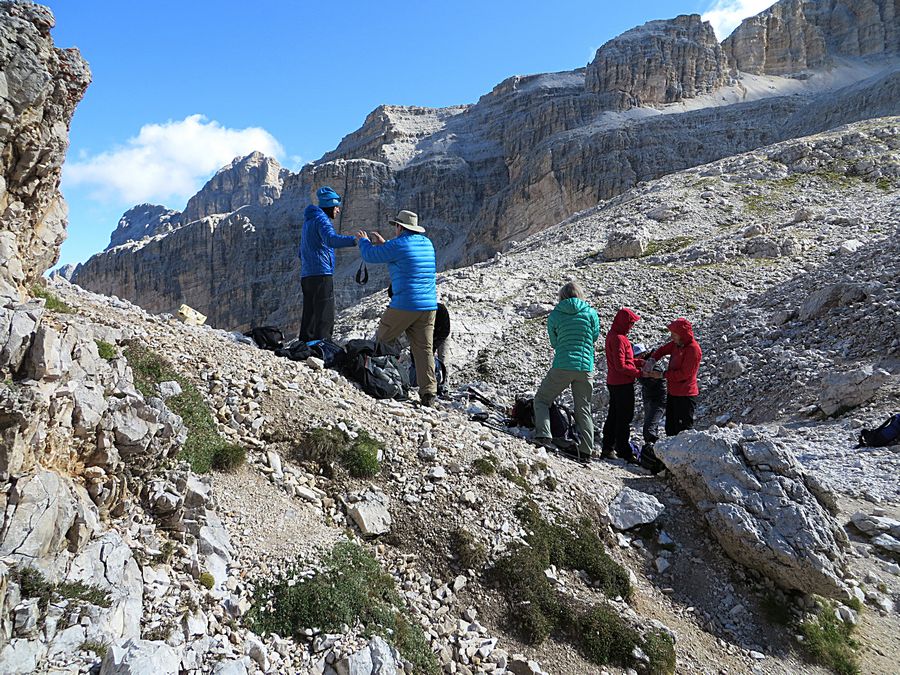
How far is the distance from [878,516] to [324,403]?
7.62 meters

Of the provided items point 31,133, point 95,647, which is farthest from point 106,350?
point 95,647

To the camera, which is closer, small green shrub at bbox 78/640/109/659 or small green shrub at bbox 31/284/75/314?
small green shrub at bbox 78/640/109/659

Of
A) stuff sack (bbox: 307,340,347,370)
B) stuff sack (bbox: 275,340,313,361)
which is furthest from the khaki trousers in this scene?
stuff sack (bbox: 275,340,313,361)

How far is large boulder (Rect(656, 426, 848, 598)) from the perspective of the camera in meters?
6.29

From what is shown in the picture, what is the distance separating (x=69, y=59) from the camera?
6.56 meters

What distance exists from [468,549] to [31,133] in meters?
6.28

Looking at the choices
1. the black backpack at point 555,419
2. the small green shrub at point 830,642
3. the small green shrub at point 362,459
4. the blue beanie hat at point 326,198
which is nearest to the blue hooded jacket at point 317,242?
the blue beanie hat at point 326,198

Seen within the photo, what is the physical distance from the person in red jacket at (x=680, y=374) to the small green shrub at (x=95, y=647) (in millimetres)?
8623

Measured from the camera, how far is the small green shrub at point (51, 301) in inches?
268

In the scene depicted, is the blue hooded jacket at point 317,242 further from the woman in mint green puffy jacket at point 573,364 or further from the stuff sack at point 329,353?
the woman in mint green puffy jacket at point 573,364

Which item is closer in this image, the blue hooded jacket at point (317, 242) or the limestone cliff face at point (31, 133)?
the limestone cliff face at point (31, 133)

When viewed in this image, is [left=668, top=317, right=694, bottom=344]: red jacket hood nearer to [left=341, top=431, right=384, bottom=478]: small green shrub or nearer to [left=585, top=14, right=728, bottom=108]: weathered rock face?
[left=341, top=431, right=384, bottom=478]: small green shrub

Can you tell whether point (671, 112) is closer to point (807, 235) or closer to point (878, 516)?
point (807, 235)

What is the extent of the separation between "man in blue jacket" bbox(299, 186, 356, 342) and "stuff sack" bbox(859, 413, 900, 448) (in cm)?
942
